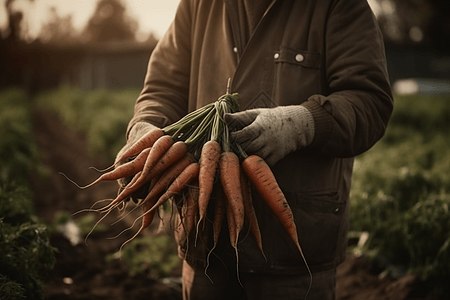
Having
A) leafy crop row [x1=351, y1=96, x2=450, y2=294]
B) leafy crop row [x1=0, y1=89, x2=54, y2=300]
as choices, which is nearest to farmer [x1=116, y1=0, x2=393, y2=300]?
leafy crop row [x1=0, y1=89, x2=54, y2=300]

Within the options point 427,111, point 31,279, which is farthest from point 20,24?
point 31,279

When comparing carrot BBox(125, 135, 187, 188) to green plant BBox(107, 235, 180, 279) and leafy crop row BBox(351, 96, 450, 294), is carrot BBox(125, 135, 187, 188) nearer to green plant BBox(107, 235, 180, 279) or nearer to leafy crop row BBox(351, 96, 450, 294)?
green plant BBox(107, 235, 180, 279)

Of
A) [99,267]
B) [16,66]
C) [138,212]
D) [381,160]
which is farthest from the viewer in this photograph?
[16,66]

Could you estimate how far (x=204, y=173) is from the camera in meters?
1.74

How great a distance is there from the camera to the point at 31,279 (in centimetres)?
225

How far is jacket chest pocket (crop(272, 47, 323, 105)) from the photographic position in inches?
71.9

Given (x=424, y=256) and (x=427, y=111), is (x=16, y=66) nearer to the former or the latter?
(x=427, y=111)

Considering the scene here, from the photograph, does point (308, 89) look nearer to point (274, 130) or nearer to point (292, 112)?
point (292, 112)

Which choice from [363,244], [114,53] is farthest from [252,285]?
[114,53]

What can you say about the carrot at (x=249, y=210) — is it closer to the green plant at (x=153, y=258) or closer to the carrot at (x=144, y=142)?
the carrot at (x=144, y=142)

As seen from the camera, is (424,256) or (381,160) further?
(381,160)

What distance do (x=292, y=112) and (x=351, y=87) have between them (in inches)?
12.1

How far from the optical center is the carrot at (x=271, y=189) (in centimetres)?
171

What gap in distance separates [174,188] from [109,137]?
23.9 ft
